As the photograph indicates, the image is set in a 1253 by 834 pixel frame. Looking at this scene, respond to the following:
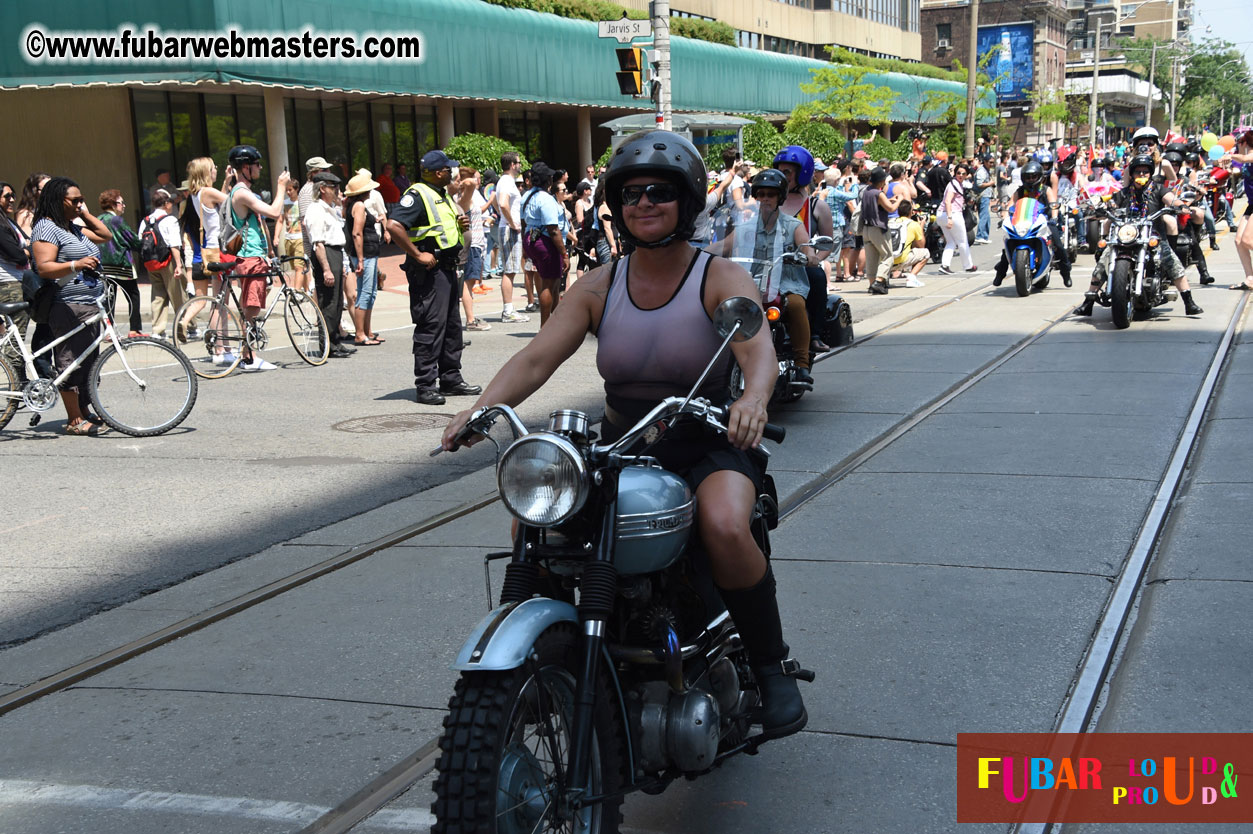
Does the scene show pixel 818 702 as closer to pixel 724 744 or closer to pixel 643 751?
pixel 724 744

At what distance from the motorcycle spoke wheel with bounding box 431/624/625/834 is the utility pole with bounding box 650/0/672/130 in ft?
47.8

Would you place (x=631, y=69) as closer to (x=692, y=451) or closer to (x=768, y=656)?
(x=692, y=451)

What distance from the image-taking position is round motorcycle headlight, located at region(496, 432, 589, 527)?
9.42ft

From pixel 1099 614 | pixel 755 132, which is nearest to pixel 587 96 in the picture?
pixel 755 132

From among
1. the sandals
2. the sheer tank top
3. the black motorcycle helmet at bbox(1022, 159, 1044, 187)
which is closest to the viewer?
the sheer tank top

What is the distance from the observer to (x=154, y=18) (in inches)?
869

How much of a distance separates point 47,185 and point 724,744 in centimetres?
806

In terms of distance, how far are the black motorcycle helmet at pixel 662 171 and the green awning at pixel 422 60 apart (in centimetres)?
2053

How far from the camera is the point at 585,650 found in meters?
2.97

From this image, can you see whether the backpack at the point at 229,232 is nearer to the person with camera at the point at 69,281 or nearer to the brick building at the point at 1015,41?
the person with camera at the point at 69,281

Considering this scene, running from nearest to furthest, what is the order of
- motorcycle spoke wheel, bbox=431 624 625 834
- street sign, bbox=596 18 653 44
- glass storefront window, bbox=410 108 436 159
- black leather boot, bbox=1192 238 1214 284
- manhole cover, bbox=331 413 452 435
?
1. motorcycle spoke wheel, bbox=431 624 625 834
2. manhole cover, bbox=331 413 452 435
3. street sign, bbox=596 18 653 44
4. black leather boot, bbox=1192 238 1214 284
5. glass storefront window, bbox=410 108 436 159

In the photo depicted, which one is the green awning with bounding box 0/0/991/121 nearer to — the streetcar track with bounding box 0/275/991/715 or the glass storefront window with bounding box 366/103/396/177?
the glass storefront window with bounding box 366/103/396/177

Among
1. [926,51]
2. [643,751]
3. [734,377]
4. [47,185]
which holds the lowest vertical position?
[643,751]

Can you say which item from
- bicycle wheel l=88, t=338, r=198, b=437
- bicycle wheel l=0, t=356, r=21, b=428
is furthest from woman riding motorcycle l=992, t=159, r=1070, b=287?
bicycle wheel l=0, t=356, r=21, b=428
